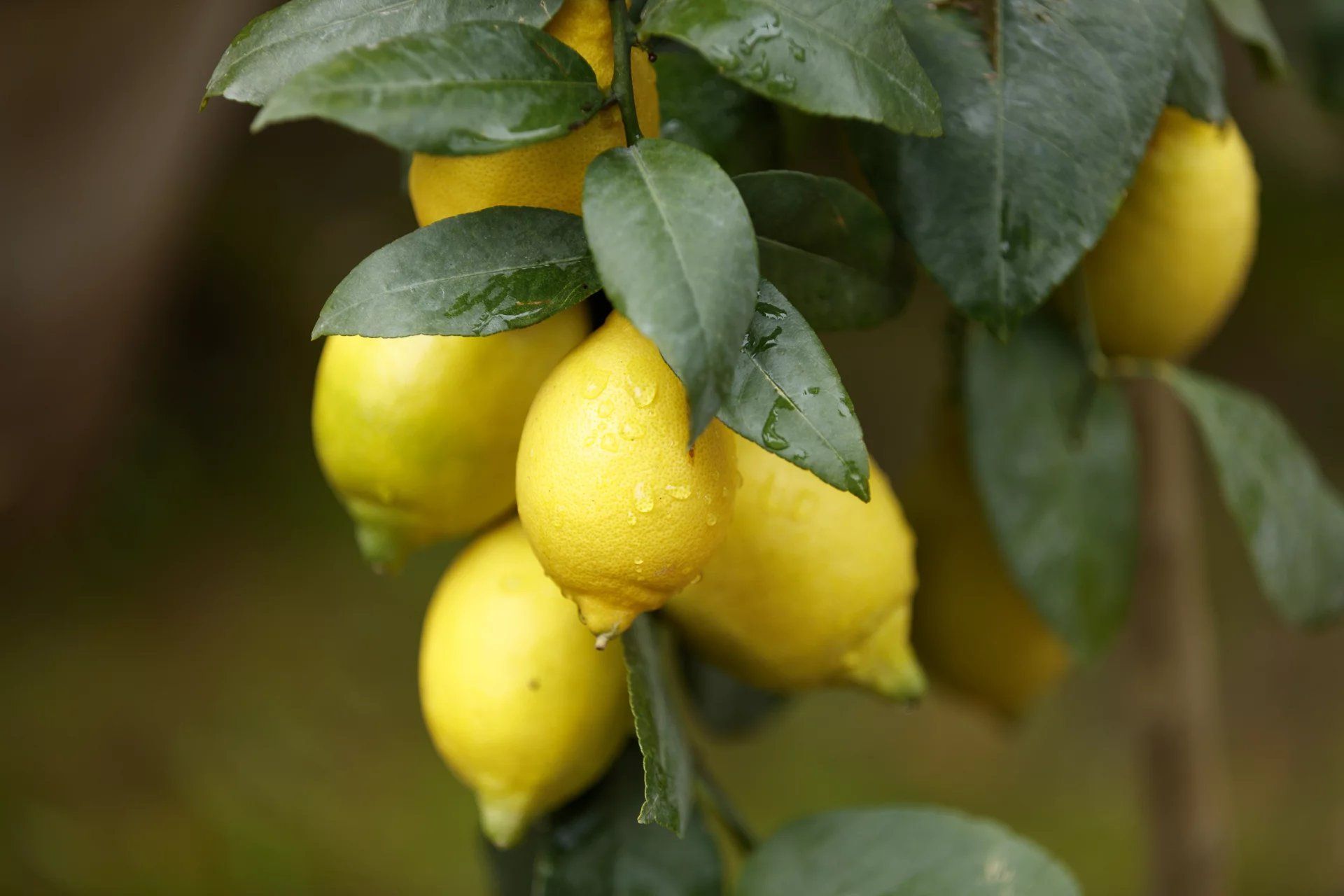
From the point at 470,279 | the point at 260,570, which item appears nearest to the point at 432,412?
the point at 470,279

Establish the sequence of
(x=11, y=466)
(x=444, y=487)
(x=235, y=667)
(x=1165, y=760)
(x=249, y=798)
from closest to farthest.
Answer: (x=444, y=487) < (x=1165, y=760) < (x=11, y=466) < (x=249, y=798) < (x=235, y=667)

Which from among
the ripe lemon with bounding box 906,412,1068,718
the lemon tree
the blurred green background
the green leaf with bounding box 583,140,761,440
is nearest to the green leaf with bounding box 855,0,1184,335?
the lemon tree

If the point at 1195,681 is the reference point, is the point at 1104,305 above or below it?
above

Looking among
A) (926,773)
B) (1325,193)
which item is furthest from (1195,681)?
(1325,193)

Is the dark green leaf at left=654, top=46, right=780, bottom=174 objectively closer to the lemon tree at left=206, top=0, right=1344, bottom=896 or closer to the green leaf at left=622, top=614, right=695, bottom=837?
the lemon tree at left=206, top=0, right=1344, bottom=896

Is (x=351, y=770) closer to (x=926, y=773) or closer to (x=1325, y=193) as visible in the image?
(x=926, y=773)

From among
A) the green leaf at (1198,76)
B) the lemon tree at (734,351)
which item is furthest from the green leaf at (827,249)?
the green leaf at (1198,76)

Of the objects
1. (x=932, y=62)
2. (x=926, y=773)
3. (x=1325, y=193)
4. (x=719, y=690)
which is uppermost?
(x=932, y=62)
